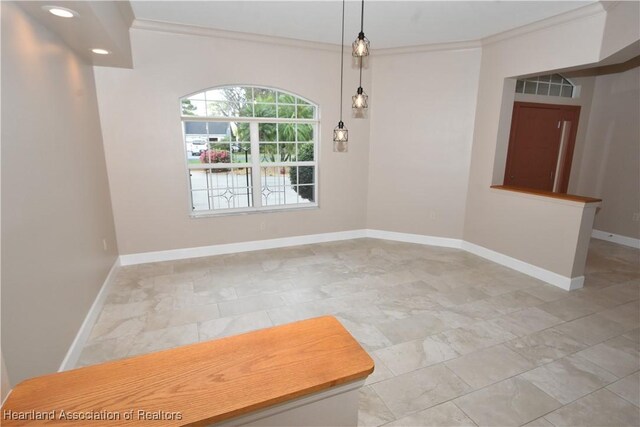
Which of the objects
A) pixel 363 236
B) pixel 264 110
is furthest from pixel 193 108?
pixel 363 236

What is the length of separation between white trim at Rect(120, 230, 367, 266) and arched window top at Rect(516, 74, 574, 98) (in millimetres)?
3102

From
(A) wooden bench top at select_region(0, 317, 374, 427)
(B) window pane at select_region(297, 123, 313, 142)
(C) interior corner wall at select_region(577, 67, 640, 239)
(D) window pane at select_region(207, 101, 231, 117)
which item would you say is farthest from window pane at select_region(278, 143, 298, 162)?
(C) interior corner wall at select_region(577, 67, 640, 239)

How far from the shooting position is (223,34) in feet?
13.1

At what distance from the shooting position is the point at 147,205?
4.11 metres

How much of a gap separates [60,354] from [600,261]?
602 cm

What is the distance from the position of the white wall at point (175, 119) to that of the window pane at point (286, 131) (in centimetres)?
41

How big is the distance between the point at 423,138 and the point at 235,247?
123 inches

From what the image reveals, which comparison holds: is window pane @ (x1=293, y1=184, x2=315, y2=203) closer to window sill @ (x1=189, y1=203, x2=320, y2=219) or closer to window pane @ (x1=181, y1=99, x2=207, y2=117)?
window sill @ (x1=189, y1=203, x2=320, y2=219)

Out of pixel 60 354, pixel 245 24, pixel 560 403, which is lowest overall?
pixel 560 403

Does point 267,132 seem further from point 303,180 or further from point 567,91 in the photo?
point 567,91

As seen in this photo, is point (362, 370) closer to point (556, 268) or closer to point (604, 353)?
point (604, 353)

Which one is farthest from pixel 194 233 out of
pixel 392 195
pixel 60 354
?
pixel 392 195

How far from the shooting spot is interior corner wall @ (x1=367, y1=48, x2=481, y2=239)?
179 inches

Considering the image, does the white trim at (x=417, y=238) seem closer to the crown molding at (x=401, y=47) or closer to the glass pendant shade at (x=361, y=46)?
the crown molding at (x=401, y=47)
